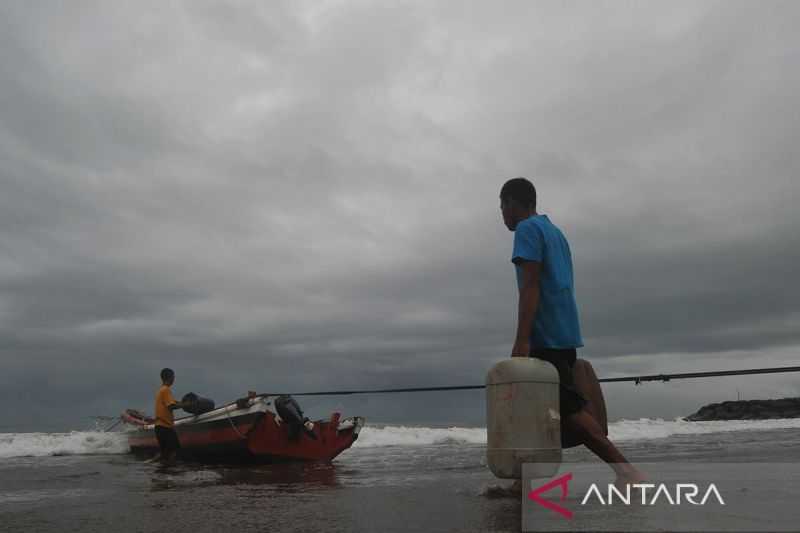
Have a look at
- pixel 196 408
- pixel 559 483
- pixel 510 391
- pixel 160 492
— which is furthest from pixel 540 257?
pixel 196 408

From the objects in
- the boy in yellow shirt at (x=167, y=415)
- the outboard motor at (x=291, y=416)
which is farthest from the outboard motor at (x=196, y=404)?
the outboard motor at (x=291, y=416)

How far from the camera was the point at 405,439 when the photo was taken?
26.5 m

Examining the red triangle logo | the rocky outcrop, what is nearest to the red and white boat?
the red triangle logo

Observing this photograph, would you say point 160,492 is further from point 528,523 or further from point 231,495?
point 528,523

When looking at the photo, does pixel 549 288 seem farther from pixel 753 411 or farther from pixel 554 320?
pixel 753 411

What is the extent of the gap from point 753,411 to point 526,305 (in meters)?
65.6

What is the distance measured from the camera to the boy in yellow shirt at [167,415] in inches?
519

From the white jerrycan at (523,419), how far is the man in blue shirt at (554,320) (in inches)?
8.0

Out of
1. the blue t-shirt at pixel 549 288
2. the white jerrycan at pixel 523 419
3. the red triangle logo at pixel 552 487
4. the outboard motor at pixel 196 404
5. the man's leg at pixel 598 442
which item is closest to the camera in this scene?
the red triangle logo at pixel 552 487

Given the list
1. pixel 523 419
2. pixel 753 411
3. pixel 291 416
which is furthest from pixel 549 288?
pixel 753 411

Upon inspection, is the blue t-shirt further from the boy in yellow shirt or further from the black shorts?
the black shorts

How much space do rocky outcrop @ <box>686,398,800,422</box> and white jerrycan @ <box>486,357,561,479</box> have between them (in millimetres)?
62646

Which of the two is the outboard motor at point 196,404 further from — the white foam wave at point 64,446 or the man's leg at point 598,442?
the man's leg at point 598,442

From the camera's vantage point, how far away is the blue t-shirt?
3.80 meters
